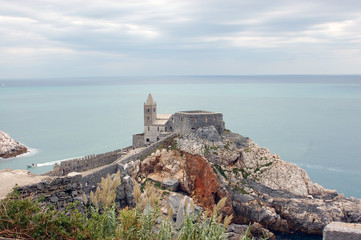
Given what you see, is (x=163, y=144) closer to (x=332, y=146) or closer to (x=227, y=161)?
(x=227, y=161)

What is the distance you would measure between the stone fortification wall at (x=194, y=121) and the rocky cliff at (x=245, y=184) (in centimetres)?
172

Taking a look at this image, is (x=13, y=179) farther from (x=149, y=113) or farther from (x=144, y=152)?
(x=149, y=113)

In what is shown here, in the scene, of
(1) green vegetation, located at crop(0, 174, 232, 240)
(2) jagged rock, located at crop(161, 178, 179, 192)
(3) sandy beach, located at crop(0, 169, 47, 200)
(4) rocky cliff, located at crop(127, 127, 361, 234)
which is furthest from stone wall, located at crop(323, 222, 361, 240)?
(2) jagged rock, located at crop(161, 178, 179, 192)

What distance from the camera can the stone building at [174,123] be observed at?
136ft

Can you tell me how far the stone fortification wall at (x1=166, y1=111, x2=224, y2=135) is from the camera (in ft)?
136

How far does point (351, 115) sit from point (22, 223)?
423 feet

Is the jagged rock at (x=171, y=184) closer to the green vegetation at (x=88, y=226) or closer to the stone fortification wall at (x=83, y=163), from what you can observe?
the stone fortification wall at (x=83, y=163)

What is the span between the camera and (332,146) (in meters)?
74.8

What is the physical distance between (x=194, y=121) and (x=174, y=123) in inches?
112

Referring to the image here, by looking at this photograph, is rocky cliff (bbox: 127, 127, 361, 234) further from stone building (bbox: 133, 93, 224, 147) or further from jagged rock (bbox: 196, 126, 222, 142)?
stone building (bbox: 133, 93, 224, 147)

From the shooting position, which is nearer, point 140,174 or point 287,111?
point 140,174

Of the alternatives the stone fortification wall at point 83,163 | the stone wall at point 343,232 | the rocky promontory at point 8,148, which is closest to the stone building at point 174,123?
the stone fortification wall at point 83,163

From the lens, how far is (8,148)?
198ft

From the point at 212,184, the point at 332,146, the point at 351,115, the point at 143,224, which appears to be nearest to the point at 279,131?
the point at 332,146
